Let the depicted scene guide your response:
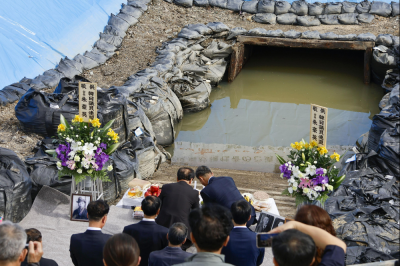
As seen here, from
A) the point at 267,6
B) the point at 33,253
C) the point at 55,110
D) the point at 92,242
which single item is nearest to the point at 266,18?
the point at 267,6

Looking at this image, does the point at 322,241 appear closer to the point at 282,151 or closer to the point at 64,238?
the point at 64,238

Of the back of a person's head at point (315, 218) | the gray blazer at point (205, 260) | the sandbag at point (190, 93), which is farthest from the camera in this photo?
the sandbag at point (190, 93)

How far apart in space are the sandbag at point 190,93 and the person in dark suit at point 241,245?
19.3ft

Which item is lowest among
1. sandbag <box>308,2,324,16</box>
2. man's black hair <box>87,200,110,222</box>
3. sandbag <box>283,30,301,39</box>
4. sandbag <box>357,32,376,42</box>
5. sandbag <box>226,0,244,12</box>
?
man's black hair <box>87,200,110,222</box>

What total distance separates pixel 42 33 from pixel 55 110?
11.8ft

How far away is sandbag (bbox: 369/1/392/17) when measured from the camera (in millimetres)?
10703

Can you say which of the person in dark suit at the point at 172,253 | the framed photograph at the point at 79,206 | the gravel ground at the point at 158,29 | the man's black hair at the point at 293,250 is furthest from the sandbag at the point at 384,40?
the man's black hair at the point at 293,250

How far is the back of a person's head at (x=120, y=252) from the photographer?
2225mm

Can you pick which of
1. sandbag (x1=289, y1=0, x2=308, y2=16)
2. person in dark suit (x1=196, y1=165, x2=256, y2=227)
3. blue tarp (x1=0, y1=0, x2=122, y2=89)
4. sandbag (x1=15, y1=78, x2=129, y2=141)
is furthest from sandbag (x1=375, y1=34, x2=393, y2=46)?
person in dark suit (x1=196, y1=165, x2=256, y2=227)

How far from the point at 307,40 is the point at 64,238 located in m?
7.79

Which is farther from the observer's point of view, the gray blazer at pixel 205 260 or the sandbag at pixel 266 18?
the sandbag at pixel 266 18

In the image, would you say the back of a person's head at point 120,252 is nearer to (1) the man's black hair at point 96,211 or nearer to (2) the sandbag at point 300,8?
(1) the man's black hair at point 96,211

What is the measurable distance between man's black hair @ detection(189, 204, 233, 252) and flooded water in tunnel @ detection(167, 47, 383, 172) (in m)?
4.69

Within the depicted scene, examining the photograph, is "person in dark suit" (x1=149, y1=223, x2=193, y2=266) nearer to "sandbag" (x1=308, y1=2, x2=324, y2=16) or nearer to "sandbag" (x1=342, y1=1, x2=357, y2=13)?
"sandbag" (x1=308, y1=2, x2=324, y2=16)
